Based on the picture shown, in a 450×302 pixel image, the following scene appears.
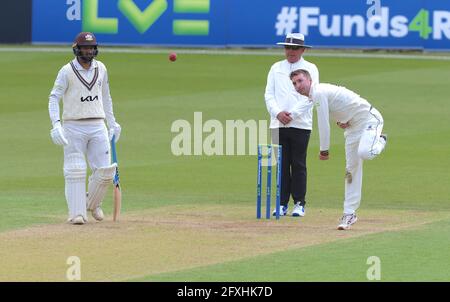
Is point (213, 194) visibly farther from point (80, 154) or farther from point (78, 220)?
point (78, 220)

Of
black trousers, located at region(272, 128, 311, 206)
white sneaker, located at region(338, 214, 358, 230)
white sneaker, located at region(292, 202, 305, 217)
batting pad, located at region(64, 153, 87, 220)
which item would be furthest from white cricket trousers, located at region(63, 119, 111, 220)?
white sneaker, located at region(338, 214, 358, 230)

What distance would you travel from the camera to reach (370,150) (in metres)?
12.5

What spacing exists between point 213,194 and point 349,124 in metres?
3.26

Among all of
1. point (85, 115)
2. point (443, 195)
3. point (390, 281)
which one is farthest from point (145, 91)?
point (390, 281)

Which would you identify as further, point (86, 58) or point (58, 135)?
point (86, 58)

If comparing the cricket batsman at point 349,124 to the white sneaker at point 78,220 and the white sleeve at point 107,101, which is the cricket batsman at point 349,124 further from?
the white sneaker at point 78,220

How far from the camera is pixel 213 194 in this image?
51.5 feet

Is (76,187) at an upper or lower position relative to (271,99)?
lower

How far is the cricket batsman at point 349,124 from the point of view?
41.0ft

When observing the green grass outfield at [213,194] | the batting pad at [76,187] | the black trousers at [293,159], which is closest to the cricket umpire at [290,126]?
the black trousers at [293,159]

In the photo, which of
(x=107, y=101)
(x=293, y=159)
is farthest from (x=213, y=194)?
(x=107, y=101)

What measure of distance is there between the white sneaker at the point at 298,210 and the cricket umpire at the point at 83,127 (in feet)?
6.53
